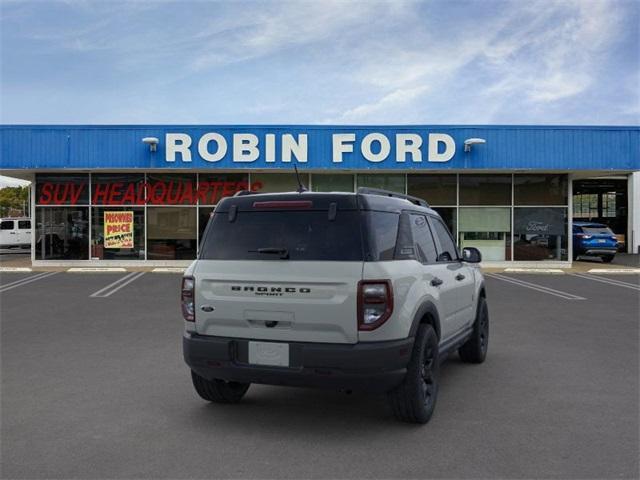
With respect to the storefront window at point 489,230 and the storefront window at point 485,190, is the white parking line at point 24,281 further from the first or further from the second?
the storefront window at point 485,190

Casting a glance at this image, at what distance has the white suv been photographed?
172 inches

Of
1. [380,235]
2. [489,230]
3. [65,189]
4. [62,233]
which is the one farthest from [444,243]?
[62,233]

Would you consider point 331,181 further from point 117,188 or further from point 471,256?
point 471,256

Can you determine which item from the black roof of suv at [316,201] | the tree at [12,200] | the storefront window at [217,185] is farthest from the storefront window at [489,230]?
the tree at [12,200]

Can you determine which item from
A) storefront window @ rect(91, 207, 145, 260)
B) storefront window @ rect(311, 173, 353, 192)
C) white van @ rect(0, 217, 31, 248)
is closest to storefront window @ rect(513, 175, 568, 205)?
storefront window @ rect(311, 173, 353, 192)

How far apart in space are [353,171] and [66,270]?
33.8ft

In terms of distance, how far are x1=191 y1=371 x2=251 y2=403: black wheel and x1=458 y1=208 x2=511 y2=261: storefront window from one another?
17.8 m

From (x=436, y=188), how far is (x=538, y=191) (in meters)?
3.76

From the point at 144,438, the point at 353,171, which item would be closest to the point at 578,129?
the point at 353,171

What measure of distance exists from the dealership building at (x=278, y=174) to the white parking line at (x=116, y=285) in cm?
338

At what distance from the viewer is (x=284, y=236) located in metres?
4.71

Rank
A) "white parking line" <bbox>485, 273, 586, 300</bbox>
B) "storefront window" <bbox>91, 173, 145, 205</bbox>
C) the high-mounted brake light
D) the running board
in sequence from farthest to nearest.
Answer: "storefront window" <bbox>91, 173, 145, 205</bbox>, "white parking line" <bbox>485, 273, 586, 300</bbox>, the running board, the high-mounted brake light

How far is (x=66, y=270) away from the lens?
20.0 metres

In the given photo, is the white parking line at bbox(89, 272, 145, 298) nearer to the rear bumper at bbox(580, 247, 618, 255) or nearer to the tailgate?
the tailgate
